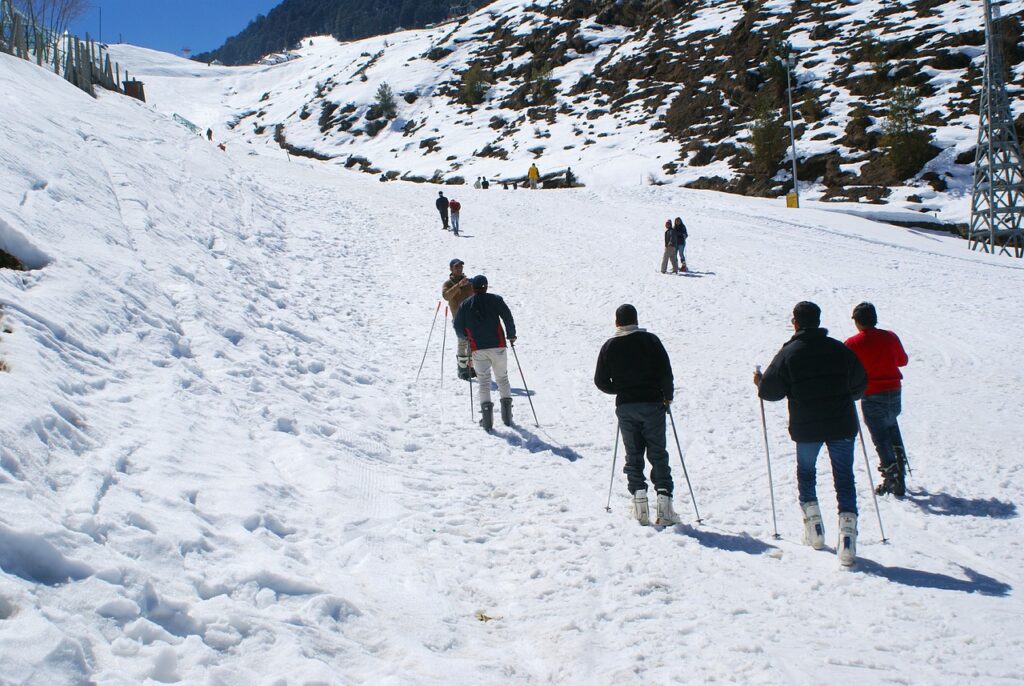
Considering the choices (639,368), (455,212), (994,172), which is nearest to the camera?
(639,368)

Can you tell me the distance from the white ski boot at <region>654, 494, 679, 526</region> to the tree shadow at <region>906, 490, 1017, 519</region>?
7.52ft

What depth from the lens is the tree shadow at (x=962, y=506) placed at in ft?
20.4

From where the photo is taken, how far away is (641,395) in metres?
6.12

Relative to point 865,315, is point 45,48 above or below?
above

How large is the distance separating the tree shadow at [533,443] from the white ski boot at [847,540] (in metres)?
3.16

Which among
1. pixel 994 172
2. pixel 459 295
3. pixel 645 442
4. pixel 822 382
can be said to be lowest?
pixel 645 442

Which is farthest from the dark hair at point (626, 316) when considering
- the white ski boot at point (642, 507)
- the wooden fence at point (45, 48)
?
the wooden fence at point (45, 48)

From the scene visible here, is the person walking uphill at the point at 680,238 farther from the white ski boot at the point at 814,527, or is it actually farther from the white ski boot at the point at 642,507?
the white ski boot at the point at 814,527

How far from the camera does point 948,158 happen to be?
42.1 meters

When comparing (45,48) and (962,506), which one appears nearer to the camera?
(962,506)

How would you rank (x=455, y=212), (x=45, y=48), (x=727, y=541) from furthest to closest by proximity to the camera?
1. (x=45, y=48)
2. (x=455, y=212)
3. (x=727, y=541)

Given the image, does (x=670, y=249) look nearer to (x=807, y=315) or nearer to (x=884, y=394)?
(x=884, y=394)

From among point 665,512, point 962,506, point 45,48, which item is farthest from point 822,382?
point 45,48

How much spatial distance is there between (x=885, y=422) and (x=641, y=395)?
2.51 meters
